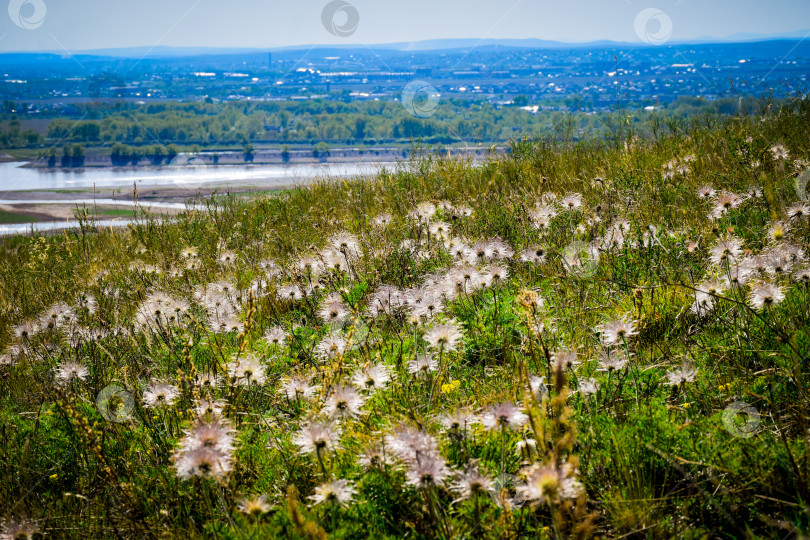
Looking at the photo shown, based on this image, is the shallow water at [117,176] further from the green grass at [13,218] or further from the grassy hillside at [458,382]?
the grassy hillside at [458,382]

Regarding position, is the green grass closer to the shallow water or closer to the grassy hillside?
the shallow water

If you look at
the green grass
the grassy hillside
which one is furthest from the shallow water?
the grassy hillside

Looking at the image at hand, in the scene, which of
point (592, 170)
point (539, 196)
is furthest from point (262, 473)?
point (592, 170)

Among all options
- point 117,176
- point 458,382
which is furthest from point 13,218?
point 117,176

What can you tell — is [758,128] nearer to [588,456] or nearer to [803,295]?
[803,295]

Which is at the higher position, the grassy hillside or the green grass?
the grassy hillside

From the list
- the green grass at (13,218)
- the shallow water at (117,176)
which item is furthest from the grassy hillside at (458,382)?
the shallow water at (117,176)
